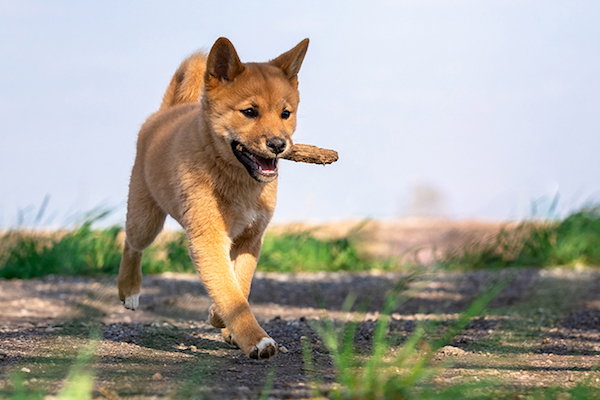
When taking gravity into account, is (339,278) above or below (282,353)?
below

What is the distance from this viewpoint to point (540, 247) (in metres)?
10.1

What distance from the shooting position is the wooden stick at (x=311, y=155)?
407cm

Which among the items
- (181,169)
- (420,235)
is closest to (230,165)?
(181,169)

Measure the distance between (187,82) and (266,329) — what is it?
1987 millimetres

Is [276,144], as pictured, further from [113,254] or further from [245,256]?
[113,254]

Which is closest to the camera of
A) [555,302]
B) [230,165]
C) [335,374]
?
[335,374]

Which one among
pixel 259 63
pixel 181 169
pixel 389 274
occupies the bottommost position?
pixel 389 274

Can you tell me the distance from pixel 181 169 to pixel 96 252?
5124 millimetres

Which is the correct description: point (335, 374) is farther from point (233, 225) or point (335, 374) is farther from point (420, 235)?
point (420, 235)

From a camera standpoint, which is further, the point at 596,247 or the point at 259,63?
the point at 596,247

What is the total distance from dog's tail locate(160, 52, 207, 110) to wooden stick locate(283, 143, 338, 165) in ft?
3.94

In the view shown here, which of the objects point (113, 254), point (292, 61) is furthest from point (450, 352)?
point (113, 254)

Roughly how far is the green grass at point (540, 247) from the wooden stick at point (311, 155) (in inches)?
228

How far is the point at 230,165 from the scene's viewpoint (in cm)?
385
